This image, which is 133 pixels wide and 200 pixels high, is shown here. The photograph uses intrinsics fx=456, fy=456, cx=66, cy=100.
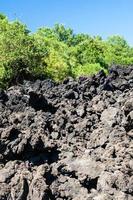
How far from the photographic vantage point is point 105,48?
5144 cm

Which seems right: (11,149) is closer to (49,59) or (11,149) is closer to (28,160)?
(28,160)

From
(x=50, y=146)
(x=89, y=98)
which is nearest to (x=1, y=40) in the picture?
(x=89, y=98)

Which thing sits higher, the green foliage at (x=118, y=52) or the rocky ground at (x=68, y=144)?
the green foliage at (x=118, y=52)

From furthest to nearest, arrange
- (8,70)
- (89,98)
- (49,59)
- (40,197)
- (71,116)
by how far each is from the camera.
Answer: (49,59) → (8,70) → (89,98) → (71,116) → (40,197)

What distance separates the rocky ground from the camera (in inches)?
455

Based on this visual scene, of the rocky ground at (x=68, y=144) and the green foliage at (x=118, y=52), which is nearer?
the rocky ground at (x=68, y=144)

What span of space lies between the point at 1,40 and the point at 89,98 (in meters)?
14.7

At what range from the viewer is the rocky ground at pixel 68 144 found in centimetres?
1155

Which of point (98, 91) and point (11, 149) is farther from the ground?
point (98, 91)

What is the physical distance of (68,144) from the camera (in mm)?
14453

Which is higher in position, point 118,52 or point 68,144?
point 118,52

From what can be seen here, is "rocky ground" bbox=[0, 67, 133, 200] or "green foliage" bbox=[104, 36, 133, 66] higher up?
"green foliage" bbox=[104, 36, 133, 66]

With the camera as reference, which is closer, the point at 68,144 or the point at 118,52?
the point at 68,144

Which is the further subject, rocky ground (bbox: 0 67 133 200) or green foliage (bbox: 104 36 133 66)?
green foliage (bbox: 104 36 133 66)
